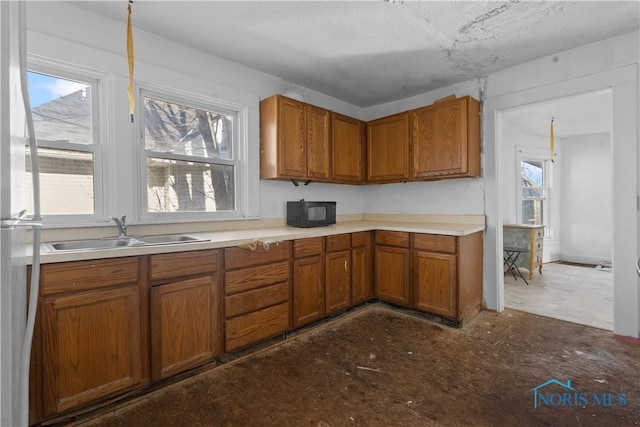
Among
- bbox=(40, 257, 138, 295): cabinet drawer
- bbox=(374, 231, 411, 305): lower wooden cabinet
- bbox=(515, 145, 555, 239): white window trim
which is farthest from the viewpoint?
bbox=(515, 145, 555, 239): white window trim

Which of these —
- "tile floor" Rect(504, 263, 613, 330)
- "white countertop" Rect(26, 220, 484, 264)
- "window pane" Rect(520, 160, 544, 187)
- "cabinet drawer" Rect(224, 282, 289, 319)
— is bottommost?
"tile floor" Rect(504, 263, 613, 330)

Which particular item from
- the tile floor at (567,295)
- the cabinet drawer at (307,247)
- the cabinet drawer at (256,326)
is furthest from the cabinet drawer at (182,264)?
the tile floor at (567,295)

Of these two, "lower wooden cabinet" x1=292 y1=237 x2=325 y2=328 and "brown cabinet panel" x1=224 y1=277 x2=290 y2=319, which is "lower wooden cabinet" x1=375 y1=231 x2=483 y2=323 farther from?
"brown cabinet panel" x1=224 y1=277 x2=290 y2=319

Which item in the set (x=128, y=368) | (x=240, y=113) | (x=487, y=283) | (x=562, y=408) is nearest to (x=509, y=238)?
(x=487, y=283)

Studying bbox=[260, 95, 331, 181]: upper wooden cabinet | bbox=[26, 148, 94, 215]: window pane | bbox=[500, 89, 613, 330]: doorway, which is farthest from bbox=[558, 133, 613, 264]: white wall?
bbox=[26, 148, 94, 215]: window pane

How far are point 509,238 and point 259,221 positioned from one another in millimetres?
3775

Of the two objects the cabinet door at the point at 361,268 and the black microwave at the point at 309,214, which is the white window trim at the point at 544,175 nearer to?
the cabinet door at the point at 361,268

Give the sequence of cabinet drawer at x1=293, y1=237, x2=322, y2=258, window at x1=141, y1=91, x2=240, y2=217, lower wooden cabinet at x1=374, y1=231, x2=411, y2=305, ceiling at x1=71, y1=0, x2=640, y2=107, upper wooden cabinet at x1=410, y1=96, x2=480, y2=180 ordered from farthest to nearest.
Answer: lower wooden cabinet at x1=374, y1=231, x2=411, y2=305 < upper wooden cabinet at x1=410, y1=96, x2=480, y2=180 < cabinet drawer at x1=293, y1=237, x2=322, y2=258 < window at x1=141, y1=91, x2=240, y2=217 < ceiling at x1=71, y1=0, x2=640, y2=107

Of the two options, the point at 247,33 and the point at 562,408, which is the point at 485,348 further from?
the point at 247,33

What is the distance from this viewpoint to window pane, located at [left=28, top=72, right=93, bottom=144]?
1905mm

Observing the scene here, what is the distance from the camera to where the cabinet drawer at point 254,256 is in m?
2.09

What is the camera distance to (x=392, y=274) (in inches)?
123

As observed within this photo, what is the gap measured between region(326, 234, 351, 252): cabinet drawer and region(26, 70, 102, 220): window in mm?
1814

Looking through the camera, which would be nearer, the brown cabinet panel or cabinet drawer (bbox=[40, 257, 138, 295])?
cabinet drawer (bbox=[40, 257, 138, 295])
